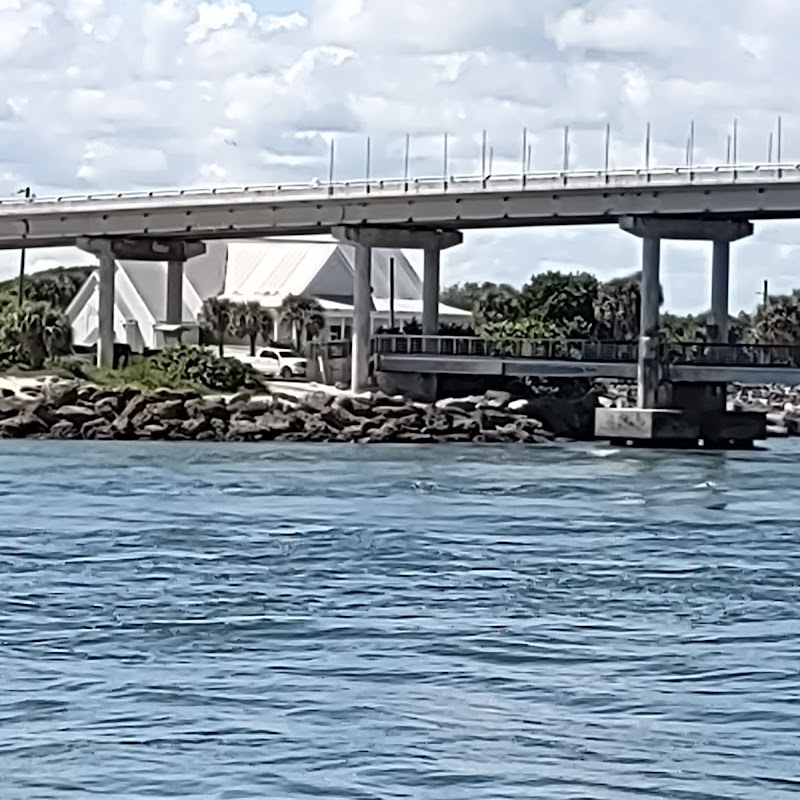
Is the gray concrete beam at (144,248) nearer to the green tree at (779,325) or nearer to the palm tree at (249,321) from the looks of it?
the palm tree at (249,321)

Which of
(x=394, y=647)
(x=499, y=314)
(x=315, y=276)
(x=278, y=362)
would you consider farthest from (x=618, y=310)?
(x=394, y=647)

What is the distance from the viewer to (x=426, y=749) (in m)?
25.0

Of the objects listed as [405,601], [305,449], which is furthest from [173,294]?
[405,601]

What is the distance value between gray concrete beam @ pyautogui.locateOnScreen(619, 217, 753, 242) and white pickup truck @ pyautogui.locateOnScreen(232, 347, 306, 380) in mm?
21783

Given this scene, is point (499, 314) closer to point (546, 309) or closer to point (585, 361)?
point (546, 309)

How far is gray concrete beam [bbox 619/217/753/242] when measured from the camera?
92.8 m

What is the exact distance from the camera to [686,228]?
94312mm

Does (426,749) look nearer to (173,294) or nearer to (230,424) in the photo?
(230,424)

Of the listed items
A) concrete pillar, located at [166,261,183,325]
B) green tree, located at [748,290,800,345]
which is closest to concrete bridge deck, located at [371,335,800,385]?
concrete pillar, located at [166,261,183,325]

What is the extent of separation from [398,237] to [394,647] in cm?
7165

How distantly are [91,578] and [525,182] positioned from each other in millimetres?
55375

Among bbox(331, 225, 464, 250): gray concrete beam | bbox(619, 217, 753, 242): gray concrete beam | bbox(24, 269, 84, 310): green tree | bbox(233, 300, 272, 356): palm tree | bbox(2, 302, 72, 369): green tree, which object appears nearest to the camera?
bbox(619, 217, 753, 242): gray concrete beam

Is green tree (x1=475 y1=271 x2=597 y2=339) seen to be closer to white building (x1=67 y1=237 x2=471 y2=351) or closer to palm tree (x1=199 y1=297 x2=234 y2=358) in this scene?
white building (x1=67 y1=237 x2=471 y2=351)

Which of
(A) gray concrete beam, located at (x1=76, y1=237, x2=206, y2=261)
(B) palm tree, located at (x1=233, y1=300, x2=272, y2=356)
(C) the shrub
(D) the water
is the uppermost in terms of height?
(A) gray concrete beam, located at (x1=76, y1=237, x2=206, y2=261)
